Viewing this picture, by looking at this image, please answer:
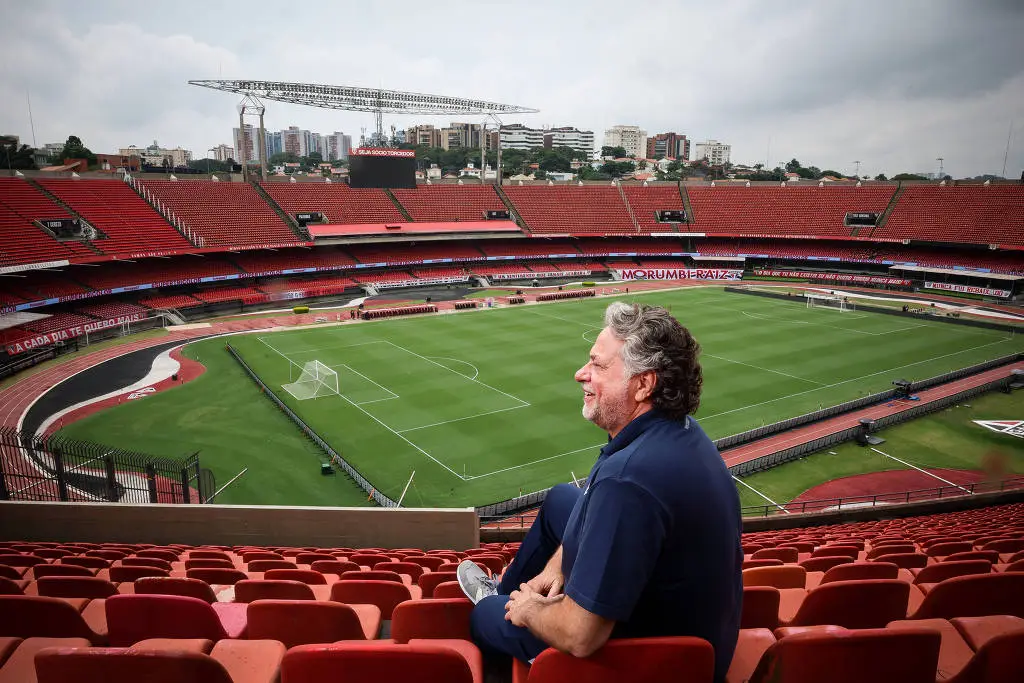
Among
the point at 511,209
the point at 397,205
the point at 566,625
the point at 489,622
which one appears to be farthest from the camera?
the point at 511,209

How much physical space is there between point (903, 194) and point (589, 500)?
282 feet

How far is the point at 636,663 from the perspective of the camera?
8.13ft

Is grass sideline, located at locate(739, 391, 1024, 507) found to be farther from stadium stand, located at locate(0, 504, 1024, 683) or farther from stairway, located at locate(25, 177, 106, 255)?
stairway, located at locate(25, 177, 106, 255)

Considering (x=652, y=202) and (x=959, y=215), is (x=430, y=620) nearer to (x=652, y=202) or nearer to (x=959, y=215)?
(x=959, y=215)

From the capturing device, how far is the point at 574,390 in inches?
1220

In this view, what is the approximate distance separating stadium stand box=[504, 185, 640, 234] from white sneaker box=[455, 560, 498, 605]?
71.9 m

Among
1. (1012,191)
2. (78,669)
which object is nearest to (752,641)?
(78,669)

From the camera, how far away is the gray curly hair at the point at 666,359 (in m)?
3.04

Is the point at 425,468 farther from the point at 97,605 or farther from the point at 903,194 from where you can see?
the point at 903,194

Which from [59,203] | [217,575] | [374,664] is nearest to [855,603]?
[374,664]

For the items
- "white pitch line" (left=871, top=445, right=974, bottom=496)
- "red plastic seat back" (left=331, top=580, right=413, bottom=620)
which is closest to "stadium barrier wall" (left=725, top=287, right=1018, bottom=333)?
"white pitch line" (left=871, top=445, right=974, bottom=496)

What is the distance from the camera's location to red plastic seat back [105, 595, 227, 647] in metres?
3.76

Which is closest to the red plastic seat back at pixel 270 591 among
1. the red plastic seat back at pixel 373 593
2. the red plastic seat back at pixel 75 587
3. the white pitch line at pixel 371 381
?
the red plastic seat back at pixel 373 593

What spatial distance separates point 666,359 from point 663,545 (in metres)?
0.92
